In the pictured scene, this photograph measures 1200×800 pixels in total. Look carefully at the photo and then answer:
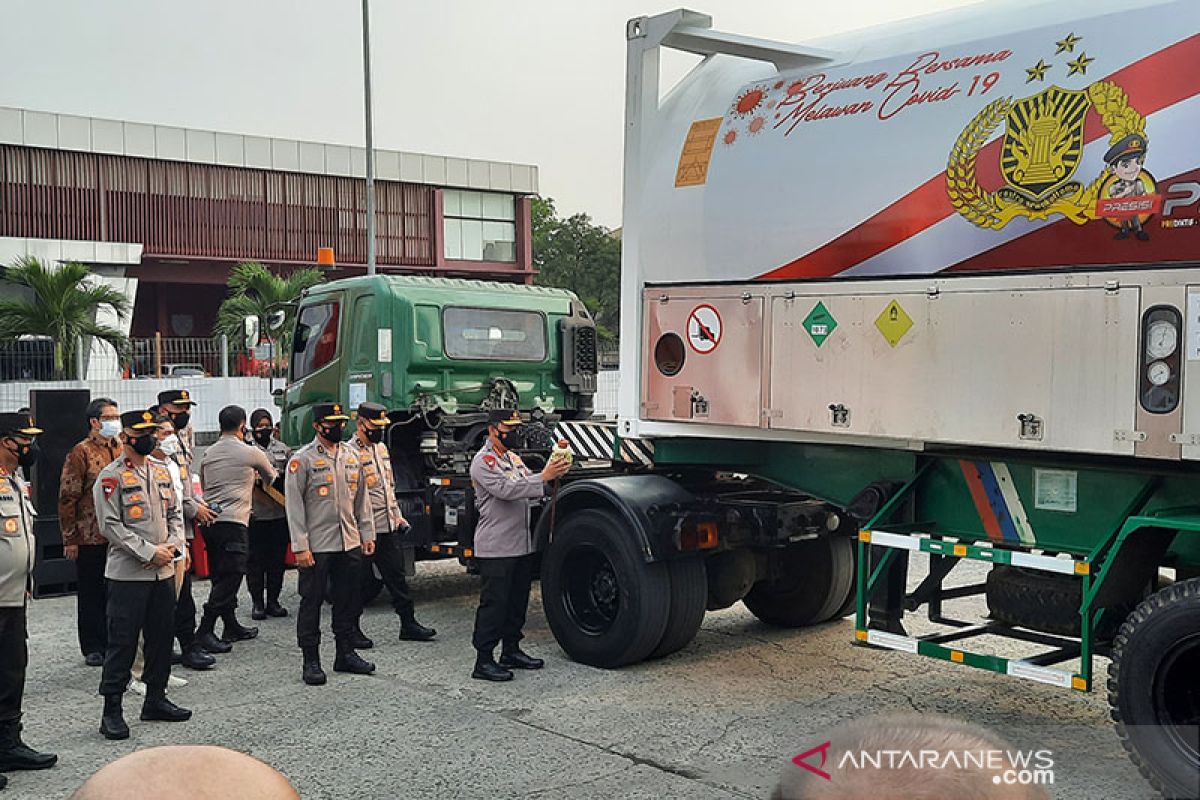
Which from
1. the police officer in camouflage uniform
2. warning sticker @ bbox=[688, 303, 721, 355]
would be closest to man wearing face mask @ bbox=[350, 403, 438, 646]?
the police officer in camouflage uniform

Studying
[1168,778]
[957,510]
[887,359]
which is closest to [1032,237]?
[887,359]

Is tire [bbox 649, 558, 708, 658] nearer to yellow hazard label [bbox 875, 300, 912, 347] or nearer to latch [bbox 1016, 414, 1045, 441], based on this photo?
yellow hazard label [bbox 875, 300, 912, 347]

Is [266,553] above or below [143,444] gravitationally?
below

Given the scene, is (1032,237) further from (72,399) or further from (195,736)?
(72,399)

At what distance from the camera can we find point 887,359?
6.27m

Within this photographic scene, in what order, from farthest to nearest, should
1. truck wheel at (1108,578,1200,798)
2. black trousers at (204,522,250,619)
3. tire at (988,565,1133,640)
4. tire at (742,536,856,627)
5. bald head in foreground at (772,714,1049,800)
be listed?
tire at (742,536,856,627)
black trousers at (204,522,250,619)
tire at (988,565,1133,640)
truck wheel at (1108,578,1200,798)
bald head in foreground at (772,714,1049,800)

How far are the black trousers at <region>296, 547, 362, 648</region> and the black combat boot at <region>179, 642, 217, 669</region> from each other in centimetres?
79

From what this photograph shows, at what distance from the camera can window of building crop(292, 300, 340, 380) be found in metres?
10.9

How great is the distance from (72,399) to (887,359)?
7.71 m

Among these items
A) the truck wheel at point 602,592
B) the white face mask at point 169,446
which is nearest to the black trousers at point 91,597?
the white face mask at point 169,446

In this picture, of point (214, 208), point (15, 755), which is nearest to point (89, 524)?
point (15, 755)

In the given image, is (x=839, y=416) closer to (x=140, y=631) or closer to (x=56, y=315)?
(x=140, y=631)

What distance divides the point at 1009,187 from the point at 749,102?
1.91 meters

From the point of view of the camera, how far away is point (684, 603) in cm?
A: 768
